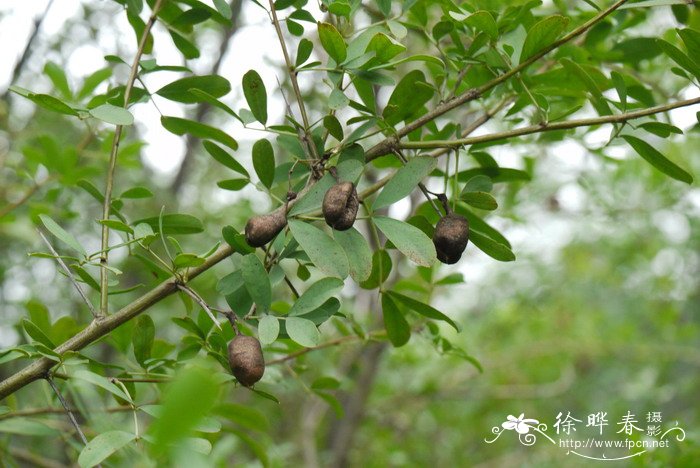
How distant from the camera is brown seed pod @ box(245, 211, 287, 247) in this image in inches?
26.1

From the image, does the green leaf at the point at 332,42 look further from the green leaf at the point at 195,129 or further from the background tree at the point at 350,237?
the green leaf at the point at 195,129

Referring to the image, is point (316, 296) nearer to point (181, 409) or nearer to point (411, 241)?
point (411, 241)

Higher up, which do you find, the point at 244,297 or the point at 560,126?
the point at 560,126

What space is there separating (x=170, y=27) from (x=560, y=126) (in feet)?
1.68

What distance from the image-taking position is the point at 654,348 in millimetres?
2615

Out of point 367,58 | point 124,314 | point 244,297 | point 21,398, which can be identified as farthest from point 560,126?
A: point 21,398

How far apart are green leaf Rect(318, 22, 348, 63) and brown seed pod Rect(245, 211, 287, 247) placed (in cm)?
18

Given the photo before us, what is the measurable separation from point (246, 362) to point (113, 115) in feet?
0.97

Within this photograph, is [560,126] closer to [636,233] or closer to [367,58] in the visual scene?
Result: [367,58]

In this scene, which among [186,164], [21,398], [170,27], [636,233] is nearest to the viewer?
[170,27]

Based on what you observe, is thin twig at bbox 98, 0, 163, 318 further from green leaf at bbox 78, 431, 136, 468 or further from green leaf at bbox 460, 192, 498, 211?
green leaf at bbox 460, 192, 498, 211

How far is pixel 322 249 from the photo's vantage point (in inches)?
26.9

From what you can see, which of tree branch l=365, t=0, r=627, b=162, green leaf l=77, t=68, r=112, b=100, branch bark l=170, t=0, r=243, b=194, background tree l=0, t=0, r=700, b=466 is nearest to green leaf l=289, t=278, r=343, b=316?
background tree l=0, t=0, r=700, b=466

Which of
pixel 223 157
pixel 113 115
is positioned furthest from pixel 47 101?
pixel 223 157
